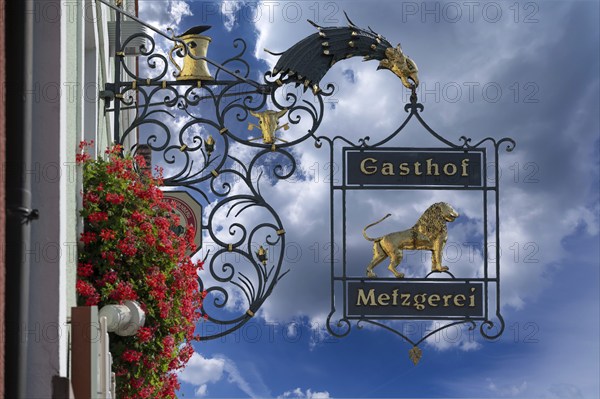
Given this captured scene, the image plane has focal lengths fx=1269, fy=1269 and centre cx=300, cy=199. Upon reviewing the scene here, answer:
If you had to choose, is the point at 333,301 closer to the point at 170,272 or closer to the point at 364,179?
the point at 364,179

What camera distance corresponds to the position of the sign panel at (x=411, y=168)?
10.7 meters

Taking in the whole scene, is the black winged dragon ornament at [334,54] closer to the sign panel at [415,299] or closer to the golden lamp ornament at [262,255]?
the golden lamp ornament at [262,255]

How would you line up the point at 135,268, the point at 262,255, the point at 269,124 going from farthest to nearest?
1. the point at 269,124
2. the point at 262,255
3. the point at 135,268

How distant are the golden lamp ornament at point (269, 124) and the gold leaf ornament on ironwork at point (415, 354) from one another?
208 cm

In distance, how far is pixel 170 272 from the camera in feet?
25.4

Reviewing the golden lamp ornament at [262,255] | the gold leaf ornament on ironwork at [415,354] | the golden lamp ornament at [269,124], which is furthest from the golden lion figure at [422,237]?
the golden lamp ornament at [269,124]

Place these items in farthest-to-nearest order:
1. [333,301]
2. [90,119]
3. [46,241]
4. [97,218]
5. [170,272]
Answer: [333,301] → [90,119] → [170,272] → [97,218] → [46,241]

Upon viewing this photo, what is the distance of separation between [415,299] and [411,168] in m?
1.10

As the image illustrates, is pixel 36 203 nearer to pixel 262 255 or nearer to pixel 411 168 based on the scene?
pixel 262 255

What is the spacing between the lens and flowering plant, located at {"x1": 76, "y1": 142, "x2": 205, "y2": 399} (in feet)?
23.7

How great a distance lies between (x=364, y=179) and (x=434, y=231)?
2.68 feet

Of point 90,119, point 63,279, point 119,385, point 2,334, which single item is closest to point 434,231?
point 90,119

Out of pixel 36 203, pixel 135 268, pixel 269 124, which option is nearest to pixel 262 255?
pixel 269 124

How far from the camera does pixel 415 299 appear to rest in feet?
34.8
